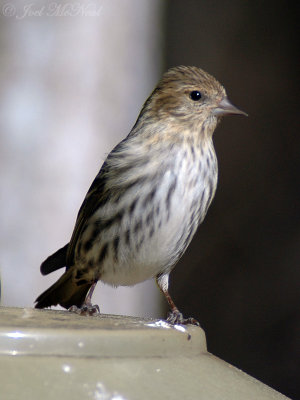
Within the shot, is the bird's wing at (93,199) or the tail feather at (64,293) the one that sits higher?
the bird's wing at (93,199)

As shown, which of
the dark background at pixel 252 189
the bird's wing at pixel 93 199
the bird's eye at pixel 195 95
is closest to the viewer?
the bird's wing at pixel 93 199

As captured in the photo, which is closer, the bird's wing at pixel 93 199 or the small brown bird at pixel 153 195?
the small brown bird at pixel 153 195

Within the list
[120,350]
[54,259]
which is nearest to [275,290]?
[54,259]

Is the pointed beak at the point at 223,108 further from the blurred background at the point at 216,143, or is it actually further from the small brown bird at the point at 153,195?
the blurred background at the point at 216,143
